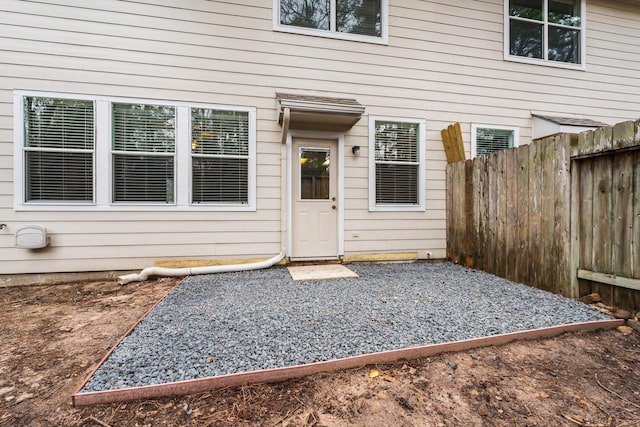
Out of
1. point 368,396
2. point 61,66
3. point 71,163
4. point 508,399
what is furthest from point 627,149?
point 61,66

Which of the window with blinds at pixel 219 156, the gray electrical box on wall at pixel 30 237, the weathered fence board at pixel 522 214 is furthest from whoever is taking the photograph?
the window with blinds at pixel 219 156

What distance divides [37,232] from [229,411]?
12.7 ft

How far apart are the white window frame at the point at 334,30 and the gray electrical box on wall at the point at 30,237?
168 inches

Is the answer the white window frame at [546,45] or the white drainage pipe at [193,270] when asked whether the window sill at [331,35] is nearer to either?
the white window frame at [546,45]

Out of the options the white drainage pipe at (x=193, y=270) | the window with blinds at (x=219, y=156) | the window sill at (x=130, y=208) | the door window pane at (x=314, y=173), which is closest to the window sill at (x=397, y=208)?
the door window pane at (x=314, y=173)

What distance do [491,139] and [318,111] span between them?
3.36m

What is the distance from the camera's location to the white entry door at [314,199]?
4324mm

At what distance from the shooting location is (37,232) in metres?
→ 3.47

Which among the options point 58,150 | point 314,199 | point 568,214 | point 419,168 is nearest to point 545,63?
point 419,168

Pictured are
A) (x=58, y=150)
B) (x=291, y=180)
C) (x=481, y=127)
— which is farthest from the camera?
(x=481, y=127)

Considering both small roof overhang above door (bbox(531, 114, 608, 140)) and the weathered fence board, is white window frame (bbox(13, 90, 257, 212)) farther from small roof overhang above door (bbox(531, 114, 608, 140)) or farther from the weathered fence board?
small roof overhang above door (bbox(531, 114, 608, 140))

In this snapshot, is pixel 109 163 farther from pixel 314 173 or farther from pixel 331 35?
pixel 331 35

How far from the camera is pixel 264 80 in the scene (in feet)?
13.6

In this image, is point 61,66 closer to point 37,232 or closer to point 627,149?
point 37,232
